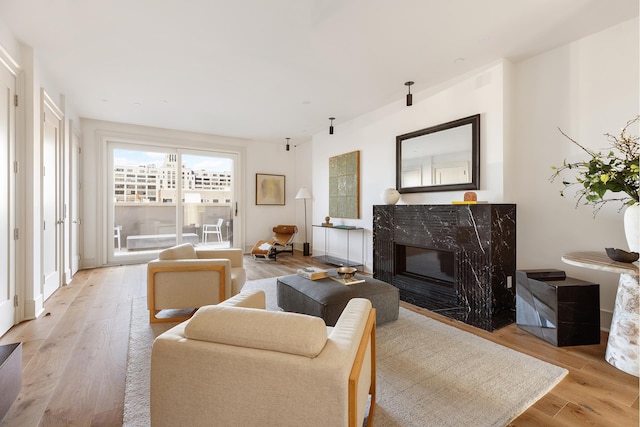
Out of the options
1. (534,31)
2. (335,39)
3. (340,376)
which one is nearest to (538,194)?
(534,31)

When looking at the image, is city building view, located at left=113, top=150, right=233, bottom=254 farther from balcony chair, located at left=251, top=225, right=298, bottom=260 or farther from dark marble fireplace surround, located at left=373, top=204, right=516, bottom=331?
dark marble fireplace surround, located at left=373, top=204, right=516, bottom=331

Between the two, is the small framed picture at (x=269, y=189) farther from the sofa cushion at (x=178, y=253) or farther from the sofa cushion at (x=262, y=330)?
the sofa cushion at (x=262, y=330)

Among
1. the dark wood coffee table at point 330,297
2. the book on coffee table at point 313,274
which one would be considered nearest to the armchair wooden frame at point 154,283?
the dark wood coffee table at point 330,297

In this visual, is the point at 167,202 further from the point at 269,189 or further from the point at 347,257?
the point at 347,257

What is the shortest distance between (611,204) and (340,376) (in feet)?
9.94

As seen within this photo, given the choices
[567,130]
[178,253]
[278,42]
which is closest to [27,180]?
[178,253]

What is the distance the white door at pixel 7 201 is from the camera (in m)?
2.53

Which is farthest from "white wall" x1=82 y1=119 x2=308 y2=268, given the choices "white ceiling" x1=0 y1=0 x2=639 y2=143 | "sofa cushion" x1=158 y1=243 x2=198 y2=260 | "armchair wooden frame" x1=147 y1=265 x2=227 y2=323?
"armchair wooden frame" x1=147 y1=265 x2=227 y2=323

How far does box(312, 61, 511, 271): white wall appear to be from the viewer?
10.7 ft

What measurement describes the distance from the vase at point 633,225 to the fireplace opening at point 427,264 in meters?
1.53

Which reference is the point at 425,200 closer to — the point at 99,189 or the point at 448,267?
the point at 448,267

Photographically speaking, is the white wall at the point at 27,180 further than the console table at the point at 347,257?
No

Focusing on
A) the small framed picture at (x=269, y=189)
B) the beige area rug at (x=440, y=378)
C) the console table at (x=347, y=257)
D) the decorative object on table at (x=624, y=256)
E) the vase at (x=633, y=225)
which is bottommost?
the beige area rug at (x=440, y=378)

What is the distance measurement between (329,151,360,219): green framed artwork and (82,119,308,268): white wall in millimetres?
1560
